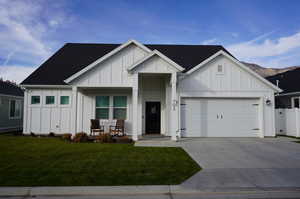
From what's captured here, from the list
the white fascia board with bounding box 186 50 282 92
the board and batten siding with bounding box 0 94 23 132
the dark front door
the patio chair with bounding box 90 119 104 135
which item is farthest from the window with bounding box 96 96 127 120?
the board and batten siding with bounding box 0 94 23 132

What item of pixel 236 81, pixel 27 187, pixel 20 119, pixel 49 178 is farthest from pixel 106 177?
pixel 20 119

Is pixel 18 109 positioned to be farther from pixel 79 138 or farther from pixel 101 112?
pixel 79 138

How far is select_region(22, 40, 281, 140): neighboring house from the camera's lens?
11766 mm

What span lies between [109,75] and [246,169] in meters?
8.48

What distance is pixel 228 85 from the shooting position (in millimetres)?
12797

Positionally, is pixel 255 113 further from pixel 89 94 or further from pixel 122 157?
pixel 89 94

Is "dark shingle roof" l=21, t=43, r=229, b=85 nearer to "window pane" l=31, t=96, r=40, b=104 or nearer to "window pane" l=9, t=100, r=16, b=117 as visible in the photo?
"window pane" l=31, t=96, r=40, b=104

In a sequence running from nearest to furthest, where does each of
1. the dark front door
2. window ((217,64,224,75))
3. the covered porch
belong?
window ((217,64,224,75))
the covered porch
the dark front door

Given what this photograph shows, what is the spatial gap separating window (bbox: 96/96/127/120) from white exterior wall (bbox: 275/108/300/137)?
10.9m

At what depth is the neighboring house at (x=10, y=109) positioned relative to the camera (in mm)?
16062

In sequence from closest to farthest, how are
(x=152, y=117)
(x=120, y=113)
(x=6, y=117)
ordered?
1. (x=120, y=113)
2. (x=152, y=117)
3. (x=6, y=117)

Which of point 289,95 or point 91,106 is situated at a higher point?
point 289,95

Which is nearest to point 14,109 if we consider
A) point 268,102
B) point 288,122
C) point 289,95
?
point 268,102

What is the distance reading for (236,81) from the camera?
42.1ft
